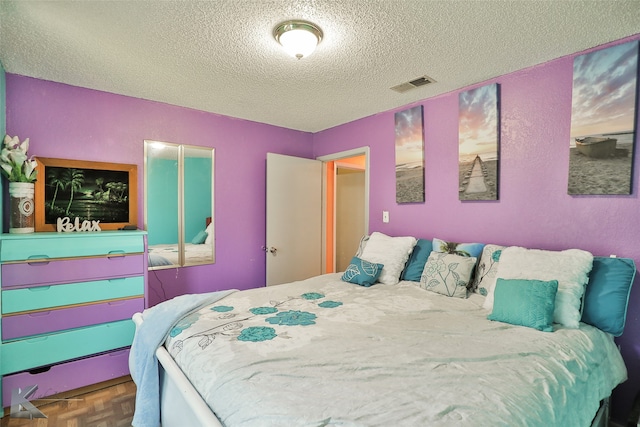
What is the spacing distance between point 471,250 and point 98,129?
3.20 meters

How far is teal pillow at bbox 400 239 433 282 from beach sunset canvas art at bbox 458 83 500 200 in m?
0.50

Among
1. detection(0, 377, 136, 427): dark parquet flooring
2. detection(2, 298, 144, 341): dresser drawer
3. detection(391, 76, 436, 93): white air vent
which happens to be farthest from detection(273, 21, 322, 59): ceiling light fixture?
detection(0, 377, 136, 427): dark parquet flooring

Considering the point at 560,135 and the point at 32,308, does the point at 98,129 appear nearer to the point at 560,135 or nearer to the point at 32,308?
the point at 32,308

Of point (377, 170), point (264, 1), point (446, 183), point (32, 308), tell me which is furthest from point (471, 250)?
point (32, 308)

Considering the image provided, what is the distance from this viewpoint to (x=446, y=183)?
2658 millimetres

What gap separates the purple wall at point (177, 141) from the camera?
7.82 ft

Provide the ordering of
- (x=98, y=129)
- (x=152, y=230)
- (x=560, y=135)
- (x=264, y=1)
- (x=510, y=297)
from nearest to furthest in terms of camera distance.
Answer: (x=264, y=1)
(x=510, y=297)
(x=560, y=135)
(x=98, y=129)
(x=152, y=230)

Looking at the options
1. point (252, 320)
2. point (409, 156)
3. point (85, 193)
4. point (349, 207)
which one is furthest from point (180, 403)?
point (349, 207)

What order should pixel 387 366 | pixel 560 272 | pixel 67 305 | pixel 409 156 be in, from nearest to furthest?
pixel 387 366, pixel 560 272, pixel 67 305, pixel 409 156

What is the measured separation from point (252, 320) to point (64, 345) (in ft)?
5.23

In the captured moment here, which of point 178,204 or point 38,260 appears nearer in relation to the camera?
point 38,260

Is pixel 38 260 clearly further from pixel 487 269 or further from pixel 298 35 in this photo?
pixel 487 269

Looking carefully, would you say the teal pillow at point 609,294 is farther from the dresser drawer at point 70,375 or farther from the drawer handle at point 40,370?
the drawer handle at point 40,370

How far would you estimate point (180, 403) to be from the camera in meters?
1.27
